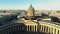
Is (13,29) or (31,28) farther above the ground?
(13,29)

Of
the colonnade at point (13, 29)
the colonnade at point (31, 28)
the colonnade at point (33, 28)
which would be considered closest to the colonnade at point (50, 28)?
the colonnade at point (33, 28)

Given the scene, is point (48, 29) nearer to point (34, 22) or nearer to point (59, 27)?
point (34, 22)

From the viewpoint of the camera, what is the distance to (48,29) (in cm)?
7056

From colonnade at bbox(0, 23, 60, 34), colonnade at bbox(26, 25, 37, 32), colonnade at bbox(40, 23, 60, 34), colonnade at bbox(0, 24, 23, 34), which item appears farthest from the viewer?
colonnade at bbox(26, 25, 37, 32)

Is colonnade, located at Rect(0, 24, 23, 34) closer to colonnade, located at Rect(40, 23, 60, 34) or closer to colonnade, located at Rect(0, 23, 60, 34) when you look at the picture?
colonnade, located at Rect(0, 23, 60, 34)

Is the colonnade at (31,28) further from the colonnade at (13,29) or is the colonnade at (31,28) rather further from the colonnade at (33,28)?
the colonnade at (13,29)

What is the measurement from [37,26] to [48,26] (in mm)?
6636

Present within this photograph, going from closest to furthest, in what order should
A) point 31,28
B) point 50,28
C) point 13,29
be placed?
1. point 50,28
2. point 13,29
3. point 31,28

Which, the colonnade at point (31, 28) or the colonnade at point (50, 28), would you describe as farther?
the colonnade at point (31, 28)

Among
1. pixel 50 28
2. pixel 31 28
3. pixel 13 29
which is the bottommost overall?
pixel 31 28

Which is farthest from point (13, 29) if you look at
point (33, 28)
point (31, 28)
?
point (33, 28)

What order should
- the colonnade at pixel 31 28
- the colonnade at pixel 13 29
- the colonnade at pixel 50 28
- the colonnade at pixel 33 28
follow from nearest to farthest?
1. the colonnade at pixel 50 28
2. the colonnade at pixel 13 29
3. the colonnade at pixel 33 28
4. the colonnade at pixel 31 28

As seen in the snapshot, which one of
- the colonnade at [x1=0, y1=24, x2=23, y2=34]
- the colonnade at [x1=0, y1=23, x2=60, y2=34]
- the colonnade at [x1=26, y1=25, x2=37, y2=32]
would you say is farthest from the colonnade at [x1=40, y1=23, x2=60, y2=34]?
the colonnade at [x1=0, y1=24, x2=23, y2=34]

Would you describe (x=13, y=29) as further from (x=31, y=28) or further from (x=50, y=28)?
(x=50, y=28)
